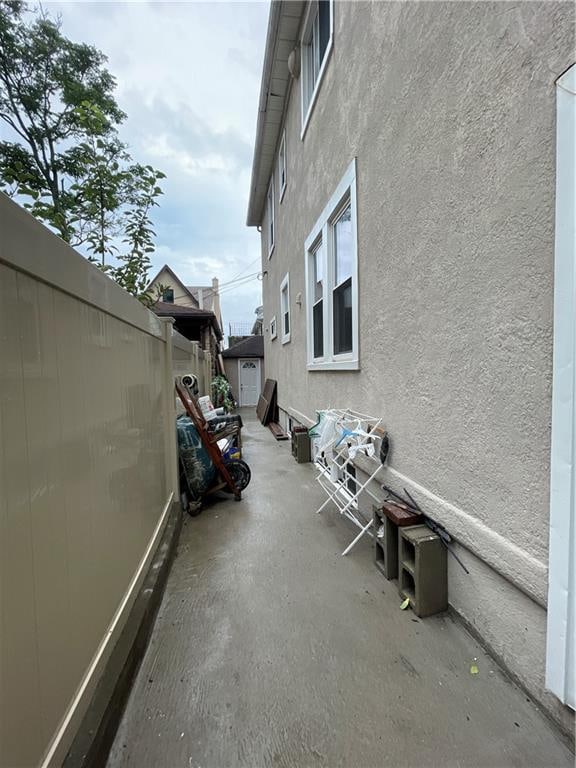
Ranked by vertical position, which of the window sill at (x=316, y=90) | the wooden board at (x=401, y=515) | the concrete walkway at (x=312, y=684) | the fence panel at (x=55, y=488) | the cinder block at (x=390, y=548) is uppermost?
the window sill at (x=316, y=90)

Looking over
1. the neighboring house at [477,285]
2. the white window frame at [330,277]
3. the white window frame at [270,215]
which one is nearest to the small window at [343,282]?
the white window frame at [330,277]

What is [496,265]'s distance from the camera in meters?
1.75

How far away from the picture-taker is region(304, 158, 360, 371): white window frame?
11.6 ft

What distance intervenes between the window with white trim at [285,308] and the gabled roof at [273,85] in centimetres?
331

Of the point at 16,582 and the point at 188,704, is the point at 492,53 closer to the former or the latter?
the point at 16,582

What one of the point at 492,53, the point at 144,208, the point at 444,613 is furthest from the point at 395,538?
the point at 144,208

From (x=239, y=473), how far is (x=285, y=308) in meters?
4.72

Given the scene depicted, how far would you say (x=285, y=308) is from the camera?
319 inches

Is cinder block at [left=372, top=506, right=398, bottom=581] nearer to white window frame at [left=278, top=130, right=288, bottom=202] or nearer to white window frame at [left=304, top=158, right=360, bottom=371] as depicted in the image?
white window frame at [left=304, top=158, right=360, bottom=371]

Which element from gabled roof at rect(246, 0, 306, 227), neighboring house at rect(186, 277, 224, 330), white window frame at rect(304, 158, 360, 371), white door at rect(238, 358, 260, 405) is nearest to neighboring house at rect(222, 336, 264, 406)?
white door at rect(238, 358, 260, 405)

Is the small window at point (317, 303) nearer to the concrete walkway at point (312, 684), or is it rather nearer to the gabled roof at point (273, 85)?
the concrete walkway at point (312, 684)

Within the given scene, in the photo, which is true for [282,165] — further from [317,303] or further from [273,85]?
[317,303]

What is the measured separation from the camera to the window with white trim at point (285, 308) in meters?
7.61

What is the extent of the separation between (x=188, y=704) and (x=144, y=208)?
410 centimetres
